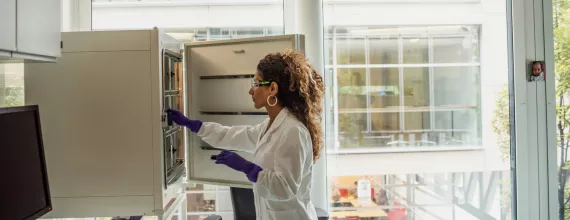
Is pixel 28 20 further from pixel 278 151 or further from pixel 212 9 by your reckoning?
pixel 212 9

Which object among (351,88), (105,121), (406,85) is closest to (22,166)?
(105,121)

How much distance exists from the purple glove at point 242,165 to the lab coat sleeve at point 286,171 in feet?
0.08

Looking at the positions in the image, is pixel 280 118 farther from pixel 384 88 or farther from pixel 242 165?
pixel 384 88

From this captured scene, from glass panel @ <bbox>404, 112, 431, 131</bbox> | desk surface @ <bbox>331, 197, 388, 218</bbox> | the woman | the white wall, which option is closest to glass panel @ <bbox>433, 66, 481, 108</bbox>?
glass panel @ <bbox>404, 112, 431, 131</bbox>

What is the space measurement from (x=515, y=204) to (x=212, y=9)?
239 cm

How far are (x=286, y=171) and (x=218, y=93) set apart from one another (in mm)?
796

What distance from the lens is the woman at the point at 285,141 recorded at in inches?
59.1

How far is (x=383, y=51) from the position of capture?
8.58 feet

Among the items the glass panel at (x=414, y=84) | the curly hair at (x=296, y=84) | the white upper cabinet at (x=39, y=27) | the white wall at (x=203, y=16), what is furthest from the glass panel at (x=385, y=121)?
the white upper cabinet at (x=39, y=27)

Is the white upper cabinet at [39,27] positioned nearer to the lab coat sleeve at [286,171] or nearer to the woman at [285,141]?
the woman at [285,141]

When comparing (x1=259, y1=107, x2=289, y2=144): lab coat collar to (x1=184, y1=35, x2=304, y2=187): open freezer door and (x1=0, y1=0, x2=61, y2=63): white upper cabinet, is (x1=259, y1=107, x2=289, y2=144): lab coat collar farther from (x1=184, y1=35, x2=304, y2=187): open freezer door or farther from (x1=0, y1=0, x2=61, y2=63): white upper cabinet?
(x1=0, y1=0, x2=61, y2=63): white upper cabinet

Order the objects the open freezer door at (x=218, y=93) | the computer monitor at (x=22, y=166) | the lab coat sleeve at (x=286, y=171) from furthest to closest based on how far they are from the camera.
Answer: the open freezer door at (x=218, y=93), the lab coat sleeve at (x=286, y=171), the computer monitor at (x=22, y=166)

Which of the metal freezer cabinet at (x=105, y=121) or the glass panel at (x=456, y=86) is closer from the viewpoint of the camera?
the metal freezer cabinet at (x=105, y=121)

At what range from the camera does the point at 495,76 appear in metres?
2.61
